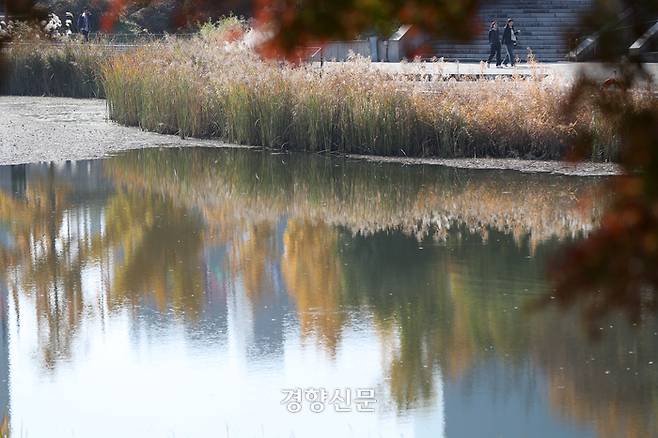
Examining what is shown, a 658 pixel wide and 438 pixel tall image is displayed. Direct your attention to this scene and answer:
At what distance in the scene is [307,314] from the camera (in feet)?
29.3

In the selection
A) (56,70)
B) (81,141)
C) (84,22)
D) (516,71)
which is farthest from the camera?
(84,22)

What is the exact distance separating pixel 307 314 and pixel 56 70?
17247 mm

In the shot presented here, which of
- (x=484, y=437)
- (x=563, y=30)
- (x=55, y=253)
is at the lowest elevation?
(x=484, y=437)

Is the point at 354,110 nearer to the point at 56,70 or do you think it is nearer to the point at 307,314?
the point at 307,314

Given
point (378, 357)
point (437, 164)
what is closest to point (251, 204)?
point (437, 164)

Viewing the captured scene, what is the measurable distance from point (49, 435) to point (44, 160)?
32.7 feet

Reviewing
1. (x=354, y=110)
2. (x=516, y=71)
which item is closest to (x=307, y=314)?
(x=354, y=110)

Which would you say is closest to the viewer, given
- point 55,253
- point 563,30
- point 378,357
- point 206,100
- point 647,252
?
point 647,252

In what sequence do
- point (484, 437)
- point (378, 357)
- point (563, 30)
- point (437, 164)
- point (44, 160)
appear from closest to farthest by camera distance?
point (563, 30) < point (484, 437) < point (378, 357) < point (437, 164) < point (44, 160)

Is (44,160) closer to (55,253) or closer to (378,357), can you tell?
(55,253)

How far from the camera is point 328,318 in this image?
28.9ft

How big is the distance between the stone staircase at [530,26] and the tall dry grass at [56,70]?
296 inches

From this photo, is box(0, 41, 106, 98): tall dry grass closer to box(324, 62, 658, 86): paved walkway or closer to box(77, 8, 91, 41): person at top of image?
box(77, 8, 91, 41): person at top of image

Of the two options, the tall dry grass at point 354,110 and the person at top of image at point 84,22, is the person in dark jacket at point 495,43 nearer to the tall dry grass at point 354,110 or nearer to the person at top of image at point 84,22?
the tall dry grass at point 354,110
